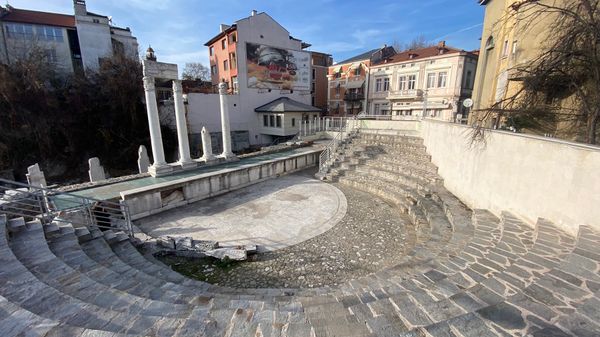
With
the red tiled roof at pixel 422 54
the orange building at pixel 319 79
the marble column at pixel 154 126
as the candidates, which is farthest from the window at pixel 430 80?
the marble column at pixel 154 126

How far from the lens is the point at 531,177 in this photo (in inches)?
196

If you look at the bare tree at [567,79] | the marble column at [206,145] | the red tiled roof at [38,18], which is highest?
the red tiled roof at [38,18]

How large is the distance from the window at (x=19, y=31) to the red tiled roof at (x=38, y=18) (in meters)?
0.40

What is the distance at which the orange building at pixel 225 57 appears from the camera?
2434cm

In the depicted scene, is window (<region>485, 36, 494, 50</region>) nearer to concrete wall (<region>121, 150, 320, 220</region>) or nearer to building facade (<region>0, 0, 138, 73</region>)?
concrete wall (<region>121, 150, 320, 220</region>)

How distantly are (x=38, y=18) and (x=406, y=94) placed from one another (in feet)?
121

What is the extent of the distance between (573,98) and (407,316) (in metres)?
9.92

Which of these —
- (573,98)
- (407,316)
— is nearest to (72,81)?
(407,316)

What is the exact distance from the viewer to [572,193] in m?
4.18

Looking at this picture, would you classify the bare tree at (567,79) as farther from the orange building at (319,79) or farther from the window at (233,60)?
the orange building at (319,79)

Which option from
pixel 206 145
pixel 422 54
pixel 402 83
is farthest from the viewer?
pixel 402 83

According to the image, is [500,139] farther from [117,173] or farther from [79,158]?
[79,158]

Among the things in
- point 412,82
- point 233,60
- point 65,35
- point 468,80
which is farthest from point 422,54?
point 65,35

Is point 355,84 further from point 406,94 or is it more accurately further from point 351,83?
point 406,94
